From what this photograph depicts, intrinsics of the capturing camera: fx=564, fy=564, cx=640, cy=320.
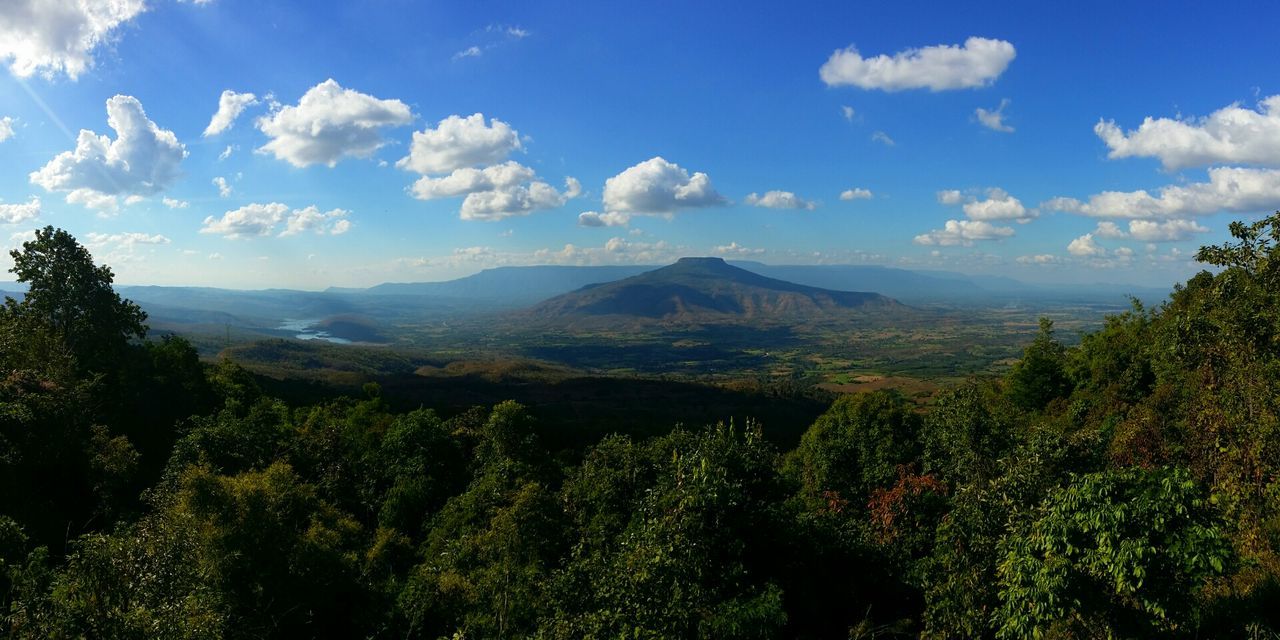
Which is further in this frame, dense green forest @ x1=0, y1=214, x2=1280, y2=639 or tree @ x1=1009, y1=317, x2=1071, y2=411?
tree @ x1=1009, y1=317, x2=1071, y2=411

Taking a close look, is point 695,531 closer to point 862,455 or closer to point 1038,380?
point 862,455

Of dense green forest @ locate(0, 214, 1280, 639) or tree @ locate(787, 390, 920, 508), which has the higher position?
dense green forest @ locate(0, 214, 1280, 639)

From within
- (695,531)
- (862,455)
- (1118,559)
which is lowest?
(862,455)

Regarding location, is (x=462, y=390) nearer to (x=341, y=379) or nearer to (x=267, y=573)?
(x=341, y=379)

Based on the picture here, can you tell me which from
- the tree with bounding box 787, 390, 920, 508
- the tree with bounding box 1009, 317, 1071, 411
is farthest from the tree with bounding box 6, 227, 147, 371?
the tree with bounding box 1009, 317, 1071, 411

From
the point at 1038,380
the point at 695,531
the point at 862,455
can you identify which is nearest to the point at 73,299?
the point at 695,531

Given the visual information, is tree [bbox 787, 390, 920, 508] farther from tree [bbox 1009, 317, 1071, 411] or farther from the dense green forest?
tree [bbox 1009, 317, 1071, 411]

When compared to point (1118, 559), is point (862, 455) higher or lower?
lower
